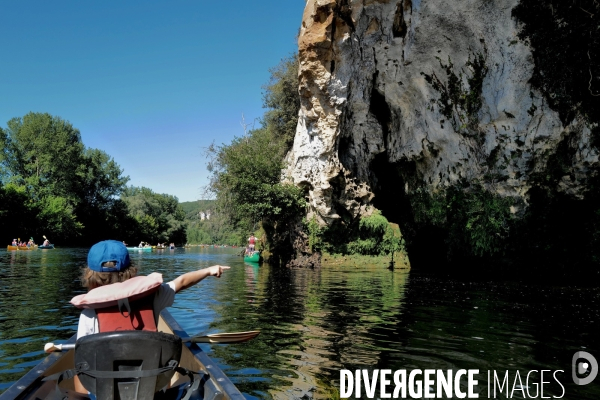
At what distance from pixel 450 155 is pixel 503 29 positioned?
17.5 ft

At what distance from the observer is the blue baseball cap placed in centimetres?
345

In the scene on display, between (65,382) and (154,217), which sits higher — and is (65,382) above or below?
below

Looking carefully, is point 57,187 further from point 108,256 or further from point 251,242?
point 108,256

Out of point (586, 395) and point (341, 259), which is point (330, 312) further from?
point (341, 259)

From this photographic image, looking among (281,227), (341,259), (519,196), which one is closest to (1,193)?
(281,227)

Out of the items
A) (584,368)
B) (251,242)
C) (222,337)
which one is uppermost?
(251,242)

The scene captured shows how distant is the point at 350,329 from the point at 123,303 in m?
5.59

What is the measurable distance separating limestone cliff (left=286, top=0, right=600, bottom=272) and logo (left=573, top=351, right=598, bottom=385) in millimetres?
11354

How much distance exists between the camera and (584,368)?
19.9 feet

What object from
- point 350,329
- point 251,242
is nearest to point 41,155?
point 251,242

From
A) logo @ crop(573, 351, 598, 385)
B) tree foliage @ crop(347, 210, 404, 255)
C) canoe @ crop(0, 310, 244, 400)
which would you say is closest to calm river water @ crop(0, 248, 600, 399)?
logo @ crop(573, 351, 598, 385)

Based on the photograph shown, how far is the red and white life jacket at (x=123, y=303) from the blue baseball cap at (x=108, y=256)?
18cm

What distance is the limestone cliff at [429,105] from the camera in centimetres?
1684

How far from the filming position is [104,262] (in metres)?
3.45
